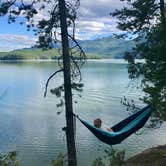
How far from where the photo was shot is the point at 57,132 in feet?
84.8

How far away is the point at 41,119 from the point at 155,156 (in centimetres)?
1741

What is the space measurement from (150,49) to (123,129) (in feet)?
8.25

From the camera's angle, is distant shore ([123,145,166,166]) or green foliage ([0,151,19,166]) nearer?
green foliage ([0,151,19,166])

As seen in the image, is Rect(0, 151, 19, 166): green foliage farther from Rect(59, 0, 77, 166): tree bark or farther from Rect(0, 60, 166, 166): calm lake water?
Rect(0, 60, 166, 166): calm lake water

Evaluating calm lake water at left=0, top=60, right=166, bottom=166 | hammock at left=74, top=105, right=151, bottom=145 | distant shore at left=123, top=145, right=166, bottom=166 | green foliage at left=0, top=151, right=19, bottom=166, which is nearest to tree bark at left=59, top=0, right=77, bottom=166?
hammock at left=74, top=105, right=151, bottom=145

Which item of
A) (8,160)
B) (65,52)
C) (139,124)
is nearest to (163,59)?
(139,124)

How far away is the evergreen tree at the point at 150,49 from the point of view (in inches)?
423

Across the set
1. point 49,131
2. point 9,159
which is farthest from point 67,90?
point 49,131

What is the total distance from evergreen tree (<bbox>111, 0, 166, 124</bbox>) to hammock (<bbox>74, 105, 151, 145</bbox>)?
481 millimetres

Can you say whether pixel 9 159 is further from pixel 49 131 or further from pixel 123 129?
pixel 49 131

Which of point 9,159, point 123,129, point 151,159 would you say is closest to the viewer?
point 9,159

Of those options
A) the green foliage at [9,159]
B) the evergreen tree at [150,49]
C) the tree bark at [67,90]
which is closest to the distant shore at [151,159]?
the evergreen tree at [150,49]

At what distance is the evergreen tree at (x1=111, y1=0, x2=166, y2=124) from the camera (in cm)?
1074

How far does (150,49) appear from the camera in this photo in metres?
11.4
